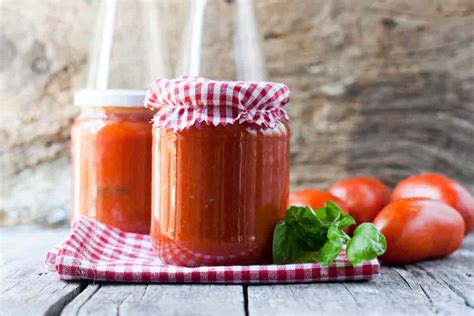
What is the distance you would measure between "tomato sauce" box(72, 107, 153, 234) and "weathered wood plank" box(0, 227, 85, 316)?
0.12 m

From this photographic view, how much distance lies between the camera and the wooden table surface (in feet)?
2.28

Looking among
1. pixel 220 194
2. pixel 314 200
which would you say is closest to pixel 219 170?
pixel 220 194

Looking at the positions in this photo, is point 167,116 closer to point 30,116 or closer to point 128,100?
point 128,100

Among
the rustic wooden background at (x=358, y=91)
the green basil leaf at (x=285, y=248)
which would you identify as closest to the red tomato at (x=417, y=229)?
the green basil leaf at (x=285, y=248)

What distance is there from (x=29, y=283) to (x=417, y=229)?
53 centimetres

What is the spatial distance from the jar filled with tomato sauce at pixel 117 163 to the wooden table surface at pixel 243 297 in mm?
172

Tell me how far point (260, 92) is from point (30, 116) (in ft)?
2.27

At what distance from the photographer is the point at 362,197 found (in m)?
1.13

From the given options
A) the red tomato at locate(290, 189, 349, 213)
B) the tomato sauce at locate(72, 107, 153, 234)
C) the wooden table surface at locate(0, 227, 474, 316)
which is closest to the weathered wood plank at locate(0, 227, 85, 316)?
the wooden table surface at locate(0, 227, 474, 316)

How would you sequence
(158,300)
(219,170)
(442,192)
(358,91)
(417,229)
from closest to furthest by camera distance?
1. (158,300)
2. (219,170)
3. (417,229)
4. (442,192)
5. (358,91)

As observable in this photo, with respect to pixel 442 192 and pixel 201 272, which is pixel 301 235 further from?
pixel 442 192

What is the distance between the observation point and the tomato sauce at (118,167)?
105 cm

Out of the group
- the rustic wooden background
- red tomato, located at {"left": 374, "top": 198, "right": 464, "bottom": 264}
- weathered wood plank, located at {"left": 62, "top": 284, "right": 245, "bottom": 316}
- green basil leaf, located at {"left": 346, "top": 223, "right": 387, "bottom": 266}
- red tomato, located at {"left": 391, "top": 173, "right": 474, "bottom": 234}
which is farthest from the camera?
the rustic wooden background

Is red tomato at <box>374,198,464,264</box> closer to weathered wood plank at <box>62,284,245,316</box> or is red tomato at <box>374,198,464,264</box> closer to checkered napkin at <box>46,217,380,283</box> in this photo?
checkered napkin at <box>46,217,380,283</box>
